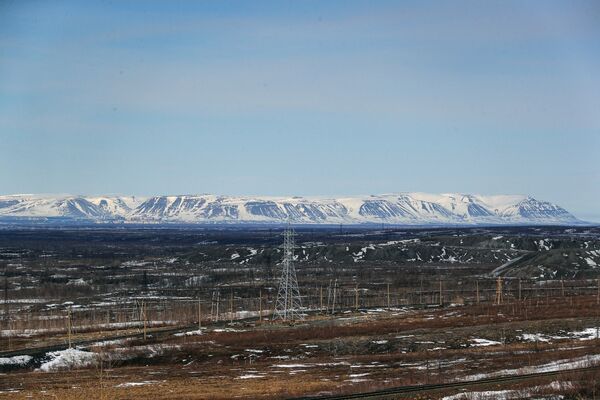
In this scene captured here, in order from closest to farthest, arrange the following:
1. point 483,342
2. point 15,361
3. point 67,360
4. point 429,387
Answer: point 429,387 → point 15,361 → point 67,360 → point 483,342

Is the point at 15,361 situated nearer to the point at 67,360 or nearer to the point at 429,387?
the point at 67,360

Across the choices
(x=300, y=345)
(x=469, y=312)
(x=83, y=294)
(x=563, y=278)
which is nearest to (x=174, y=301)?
(x=83, y=294)

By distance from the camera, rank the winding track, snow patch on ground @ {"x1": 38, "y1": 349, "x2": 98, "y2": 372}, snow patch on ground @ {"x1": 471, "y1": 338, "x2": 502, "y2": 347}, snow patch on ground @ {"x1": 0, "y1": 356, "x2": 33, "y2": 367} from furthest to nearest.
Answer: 1. snow patch on ground @ {"x1": 471, "y1": 338, "x2": 502, "y2": 347}
2. snow patch on ground @ {"x1": 38, "y1": 349, "x2": 98, "y2": 372}
3. snow patch on ground @ {"x1": 0, "y1": 356, "x2": 33, "y2": 367}
4. the winding track

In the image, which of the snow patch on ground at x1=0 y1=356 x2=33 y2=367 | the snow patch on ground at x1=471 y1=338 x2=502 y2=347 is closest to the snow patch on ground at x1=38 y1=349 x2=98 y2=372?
the snow patch on ground at x1=0 y1=356 x2=33 y2=367

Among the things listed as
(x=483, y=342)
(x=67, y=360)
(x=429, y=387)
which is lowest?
(x=67, y=360)

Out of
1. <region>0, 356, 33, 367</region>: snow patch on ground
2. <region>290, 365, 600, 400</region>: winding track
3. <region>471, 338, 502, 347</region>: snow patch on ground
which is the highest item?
<region>290, 365, 600, 400</region>: winding track

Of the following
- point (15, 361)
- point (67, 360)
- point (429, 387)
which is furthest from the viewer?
point (67, 360)

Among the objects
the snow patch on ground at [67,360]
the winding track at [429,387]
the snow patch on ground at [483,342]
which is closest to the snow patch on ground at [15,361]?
the snow patch on ground at [67,360]

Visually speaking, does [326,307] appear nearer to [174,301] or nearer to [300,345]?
[174,301]

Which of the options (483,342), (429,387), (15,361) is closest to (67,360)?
(15,361)

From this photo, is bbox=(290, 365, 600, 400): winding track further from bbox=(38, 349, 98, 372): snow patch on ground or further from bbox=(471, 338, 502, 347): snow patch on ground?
bbox=(38, 349, 98, 372): snow patch on ground

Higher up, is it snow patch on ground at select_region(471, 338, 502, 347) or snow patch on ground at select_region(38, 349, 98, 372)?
snow patch on ground at select_region(471, 338, 502, 347)
